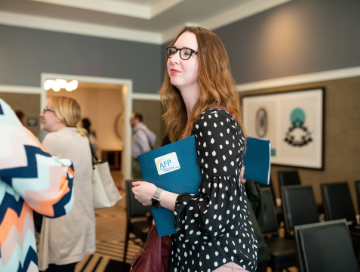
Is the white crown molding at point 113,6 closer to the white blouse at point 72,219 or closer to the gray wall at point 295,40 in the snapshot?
the gray wall at point 295,40

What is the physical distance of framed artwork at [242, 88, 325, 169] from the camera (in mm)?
4469

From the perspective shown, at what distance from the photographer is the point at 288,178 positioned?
4289 mm

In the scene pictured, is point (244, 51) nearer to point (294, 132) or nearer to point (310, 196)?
point (294, 132)

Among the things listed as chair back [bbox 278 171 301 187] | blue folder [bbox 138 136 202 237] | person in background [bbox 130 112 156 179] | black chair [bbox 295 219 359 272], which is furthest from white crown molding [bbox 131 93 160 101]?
blue folder [bbox 138 136 202 237]

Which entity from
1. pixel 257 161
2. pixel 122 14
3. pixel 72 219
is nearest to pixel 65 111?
pixel 72 219

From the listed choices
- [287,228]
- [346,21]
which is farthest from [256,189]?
[346,21]

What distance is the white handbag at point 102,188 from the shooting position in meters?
2.54

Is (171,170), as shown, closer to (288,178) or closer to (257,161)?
(257,161)

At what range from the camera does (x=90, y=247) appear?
2479mm

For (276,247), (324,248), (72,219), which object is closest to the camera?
(324,248)

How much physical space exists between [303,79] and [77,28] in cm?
463

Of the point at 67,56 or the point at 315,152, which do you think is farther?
the point at 67,56

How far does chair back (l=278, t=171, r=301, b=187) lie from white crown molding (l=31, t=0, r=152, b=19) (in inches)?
162

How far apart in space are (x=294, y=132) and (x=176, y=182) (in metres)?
3.99
